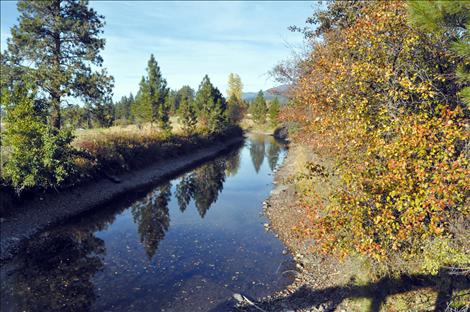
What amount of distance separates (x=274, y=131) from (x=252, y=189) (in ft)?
234

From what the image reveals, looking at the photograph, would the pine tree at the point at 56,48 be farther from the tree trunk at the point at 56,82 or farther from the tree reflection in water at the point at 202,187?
the tree reflection in water at the point at 202,187

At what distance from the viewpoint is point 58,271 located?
1600 centimetres

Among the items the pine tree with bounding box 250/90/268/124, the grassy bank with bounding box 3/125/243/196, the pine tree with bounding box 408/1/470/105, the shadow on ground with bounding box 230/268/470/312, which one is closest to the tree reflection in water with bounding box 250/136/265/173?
the grassy bank with bounding box 3/125/243/196

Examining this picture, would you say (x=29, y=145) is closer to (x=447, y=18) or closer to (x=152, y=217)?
(x=152, y=217)

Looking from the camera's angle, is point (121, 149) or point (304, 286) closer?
point (304, 286)

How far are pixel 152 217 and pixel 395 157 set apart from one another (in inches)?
822

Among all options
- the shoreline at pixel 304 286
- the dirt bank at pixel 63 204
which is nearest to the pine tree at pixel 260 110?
the dirt bank at pixel 63 204

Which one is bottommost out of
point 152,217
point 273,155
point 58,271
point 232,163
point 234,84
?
point 152,217

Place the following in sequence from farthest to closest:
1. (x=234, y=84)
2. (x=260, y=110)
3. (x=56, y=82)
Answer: (x=234, y=84) → (x=260, y=110) → (x=56, y=82)

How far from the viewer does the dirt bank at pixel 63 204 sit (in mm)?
18953

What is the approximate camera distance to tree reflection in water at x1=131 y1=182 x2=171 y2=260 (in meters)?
20.2

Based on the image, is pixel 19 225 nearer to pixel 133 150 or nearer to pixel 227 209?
pixel 227 209

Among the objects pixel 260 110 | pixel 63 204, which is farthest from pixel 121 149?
pixel 260 110

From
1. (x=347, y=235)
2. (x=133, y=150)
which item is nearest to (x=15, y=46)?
(x=133, y=150)
